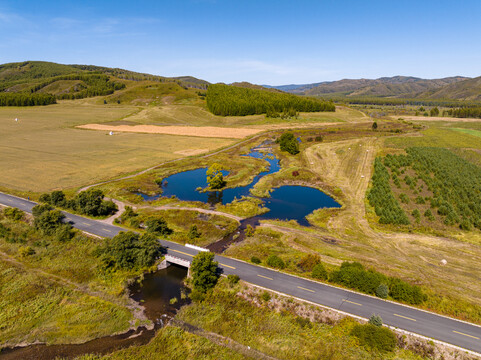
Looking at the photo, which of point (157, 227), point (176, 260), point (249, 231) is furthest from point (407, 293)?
point (157, 227)

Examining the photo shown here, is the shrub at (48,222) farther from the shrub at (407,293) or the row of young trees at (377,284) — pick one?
the shrub at (407,293)

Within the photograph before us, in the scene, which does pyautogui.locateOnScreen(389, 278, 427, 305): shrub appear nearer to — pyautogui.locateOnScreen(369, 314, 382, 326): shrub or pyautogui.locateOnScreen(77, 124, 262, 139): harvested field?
pyautogui.locateOnScreen(369, 314, 382, 326): shrub

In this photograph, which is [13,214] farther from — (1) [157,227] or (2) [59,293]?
(1) [157,227]

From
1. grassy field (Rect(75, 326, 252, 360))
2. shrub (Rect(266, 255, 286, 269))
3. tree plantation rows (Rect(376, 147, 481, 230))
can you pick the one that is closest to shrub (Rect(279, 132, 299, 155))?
tree plantation rows (Rect(376, 147, 481, 230))

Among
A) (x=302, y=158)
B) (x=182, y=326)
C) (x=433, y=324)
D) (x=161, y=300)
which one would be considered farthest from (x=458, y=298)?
(x=302, y=158)

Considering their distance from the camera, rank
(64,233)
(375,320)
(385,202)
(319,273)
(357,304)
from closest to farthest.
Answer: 1. (375,320)
2. (357,304)
3. (319,273)
4. (64,233)
5. (385,202)

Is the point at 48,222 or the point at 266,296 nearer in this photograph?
the point at 266,296
